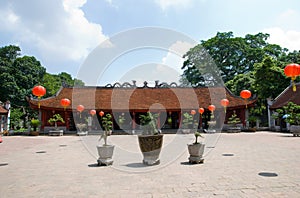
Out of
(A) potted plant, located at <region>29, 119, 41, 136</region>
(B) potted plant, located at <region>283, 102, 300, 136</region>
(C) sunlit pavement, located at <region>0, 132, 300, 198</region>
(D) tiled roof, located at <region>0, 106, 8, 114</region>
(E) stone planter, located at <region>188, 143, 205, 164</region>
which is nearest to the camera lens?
(C) sunlit pavement, located at <region>0, 132, 300, 198</region>

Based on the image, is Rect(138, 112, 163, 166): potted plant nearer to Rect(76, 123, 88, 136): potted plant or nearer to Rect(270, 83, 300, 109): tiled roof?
Rect(76, 123, 88, 136): potted plant

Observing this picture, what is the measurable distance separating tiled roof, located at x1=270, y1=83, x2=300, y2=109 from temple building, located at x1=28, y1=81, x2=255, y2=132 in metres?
2.31

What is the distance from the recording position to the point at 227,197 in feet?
12.7

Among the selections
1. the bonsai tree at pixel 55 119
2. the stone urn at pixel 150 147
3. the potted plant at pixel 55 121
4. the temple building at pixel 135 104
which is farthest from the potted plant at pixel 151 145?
the bonsai tree at pixel 55 119

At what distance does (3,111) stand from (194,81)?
2615cm

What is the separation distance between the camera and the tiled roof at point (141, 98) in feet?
73.6

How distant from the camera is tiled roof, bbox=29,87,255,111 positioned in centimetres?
2244

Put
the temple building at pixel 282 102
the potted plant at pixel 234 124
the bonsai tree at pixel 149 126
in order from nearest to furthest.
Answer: the bonsai tree at pixel 149 126 < the temple building at pixel 282 102 < the potted plant at pixel 234 124

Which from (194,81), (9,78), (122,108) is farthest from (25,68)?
(194,81)

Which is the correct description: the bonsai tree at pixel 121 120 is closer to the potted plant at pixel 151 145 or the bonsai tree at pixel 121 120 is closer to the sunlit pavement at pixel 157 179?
the sunlit pavement at pixel 157 179

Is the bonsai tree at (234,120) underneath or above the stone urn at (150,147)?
above

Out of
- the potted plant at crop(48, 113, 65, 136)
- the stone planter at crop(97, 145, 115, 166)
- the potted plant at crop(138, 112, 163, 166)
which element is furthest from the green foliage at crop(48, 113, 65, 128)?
the potted plant at crop(138, 112, 163, 166)

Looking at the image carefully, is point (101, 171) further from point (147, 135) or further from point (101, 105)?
point (101, 105)

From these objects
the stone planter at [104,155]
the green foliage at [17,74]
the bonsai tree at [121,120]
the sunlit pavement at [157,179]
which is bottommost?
the sunlit pavement at [157,179]
